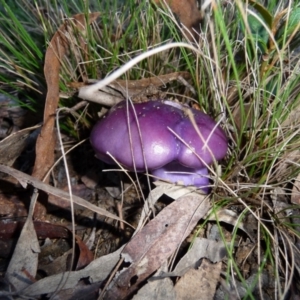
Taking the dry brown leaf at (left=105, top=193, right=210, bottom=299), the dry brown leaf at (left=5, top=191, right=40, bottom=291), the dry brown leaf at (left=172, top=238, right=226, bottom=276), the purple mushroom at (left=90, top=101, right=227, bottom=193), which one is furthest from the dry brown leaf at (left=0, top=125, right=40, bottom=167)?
the dry brown leaf at (left=172, top=238, right=226, bottom=276)

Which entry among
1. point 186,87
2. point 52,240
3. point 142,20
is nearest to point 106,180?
point 52,240

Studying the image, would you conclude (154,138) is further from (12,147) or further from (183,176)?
(12,147)

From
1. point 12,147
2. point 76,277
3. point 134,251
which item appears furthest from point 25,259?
point 12,147

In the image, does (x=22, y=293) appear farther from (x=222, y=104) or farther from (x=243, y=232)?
(x=222, y=104)

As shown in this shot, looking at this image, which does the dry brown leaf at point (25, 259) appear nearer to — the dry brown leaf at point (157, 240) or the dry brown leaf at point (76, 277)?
the dry brown leaf at point (76, 277)

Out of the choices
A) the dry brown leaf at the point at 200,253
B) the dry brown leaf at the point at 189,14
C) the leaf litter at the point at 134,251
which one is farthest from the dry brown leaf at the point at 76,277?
the dry brown leaf at the point at 189,14
